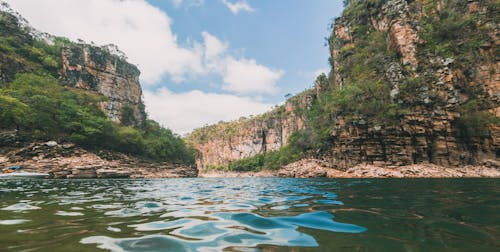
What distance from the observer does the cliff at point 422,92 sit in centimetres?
2911

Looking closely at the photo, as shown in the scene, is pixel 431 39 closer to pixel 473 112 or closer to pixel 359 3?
pixel 473 112

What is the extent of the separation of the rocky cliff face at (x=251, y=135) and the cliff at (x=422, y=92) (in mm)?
48997

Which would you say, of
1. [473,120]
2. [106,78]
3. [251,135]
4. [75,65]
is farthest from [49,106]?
[251,135]

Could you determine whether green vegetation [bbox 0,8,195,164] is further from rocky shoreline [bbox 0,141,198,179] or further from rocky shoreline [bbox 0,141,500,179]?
rocky shoreline [bbox 0,141,500,179]

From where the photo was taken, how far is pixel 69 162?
86.0 feet

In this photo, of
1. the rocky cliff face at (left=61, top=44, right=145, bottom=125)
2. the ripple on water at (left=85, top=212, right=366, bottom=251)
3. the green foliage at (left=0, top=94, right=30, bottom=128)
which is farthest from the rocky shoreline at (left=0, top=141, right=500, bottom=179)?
the ripple on water at (left=85, top=212, right=366, bottom=251)

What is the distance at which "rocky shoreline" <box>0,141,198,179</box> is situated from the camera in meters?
23.1

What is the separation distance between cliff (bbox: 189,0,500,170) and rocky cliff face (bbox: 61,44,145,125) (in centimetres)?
4031

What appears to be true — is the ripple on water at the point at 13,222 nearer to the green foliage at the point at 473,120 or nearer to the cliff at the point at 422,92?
the cliff at the point at 422,92

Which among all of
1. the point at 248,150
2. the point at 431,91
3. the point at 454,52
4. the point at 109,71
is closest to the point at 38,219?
the point at 431,91

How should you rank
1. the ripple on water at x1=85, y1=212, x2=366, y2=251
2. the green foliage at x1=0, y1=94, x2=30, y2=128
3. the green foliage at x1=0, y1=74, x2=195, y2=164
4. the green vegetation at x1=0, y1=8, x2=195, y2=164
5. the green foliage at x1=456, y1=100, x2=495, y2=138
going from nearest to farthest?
the ripple on water at x1=85, y1=212, x2=366, y2=251, the green foliage at x1=0, y1=94, x2=30, y2=128, the green foliage at x1=0, y1=74, x2=195, y2=164, the green vegetation at x1=0, y1=8, x2=195, y2=164, the green foliage at x1=456, y1=100, x2=495, y2=138

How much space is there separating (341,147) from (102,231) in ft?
122

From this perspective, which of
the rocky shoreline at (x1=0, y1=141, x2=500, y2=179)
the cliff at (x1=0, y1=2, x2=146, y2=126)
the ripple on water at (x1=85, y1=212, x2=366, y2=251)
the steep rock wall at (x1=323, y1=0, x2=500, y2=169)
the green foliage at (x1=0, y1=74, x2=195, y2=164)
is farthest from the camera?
the cliff at (x1=0, y1=2, x2=146, y2=126)

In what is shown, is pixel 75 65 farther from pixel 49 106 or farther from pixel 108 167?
pixel 108 167
